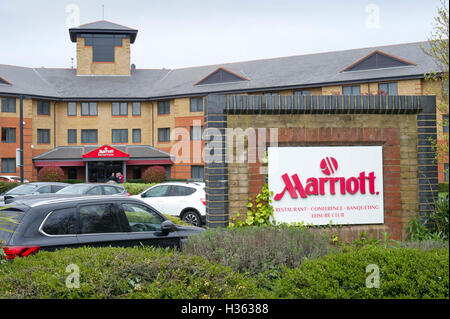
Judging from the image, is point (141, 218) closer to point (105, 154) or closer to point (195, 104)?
point (105, 154)

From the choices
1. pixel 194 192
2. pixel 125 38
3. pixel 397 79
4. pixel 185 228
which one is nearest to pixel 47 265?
pixel 185 228

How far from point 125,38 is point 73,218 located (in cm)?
4156

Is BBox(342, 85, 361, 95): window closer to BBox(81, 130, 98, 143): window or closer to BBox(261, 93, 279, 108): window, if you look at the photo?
BBox(81, 130, 98, 143): window

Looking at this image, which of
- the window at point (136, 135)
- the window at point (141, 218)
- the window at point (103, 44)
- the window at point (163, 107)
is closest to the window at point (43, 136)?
the window at point (136, 135)

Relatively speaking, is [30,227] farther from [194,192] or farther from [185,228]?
[194,192]

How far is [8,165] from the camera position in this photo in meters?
38.7

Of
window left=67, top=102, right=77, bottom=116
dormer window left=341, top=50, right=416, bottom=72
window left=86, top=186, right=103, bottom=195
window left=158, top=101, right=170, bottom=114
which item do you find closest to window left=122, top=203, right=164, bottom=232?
window left=86, top=186, right=103, bottom=195

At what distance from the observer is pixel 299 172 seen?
292 inches

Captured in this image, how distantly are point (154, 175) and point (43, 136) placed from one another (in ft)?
39.6

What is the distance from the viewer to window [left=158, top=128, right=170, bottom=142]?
41.8 meters

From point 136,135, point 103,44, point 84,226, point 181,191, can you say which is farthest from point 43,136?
point 84,226

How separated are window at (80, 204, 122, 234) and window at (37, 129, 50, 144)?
121ft
